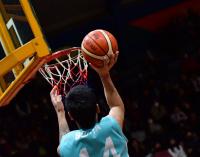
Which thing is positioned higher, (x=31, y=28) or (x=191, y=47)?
(x=31, y=28)

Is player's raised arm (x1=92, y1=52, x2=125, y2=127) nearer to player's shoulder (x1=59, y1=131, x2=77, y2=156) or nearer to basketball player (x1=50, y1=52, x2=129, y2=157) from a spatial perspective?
basketball player (x1=50, y1=52, x2=129, y2=157)

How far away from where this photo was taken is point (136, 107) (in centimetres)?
1075

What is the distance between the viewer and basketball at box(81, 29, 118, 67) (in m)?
3.09

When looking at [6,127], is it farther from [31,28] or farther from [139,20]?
[31,28]

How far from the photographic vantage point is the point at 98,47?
10.6 feet

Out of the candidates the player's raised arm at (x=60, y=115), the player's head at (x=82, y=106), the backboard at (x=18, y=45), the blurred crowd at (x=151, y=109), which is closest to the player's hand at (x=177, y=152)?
the blurred crowd at (x=151, y=109)

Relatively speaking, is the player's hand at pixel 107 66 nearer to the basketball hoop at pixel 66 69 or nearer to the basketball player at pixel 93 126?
the basketball player at pixel 93 126

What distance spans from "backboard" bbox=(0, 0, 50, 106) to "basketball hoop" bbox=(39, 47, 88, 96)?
34 centimetres

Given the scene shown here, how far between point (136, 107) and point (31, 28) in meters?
7.31

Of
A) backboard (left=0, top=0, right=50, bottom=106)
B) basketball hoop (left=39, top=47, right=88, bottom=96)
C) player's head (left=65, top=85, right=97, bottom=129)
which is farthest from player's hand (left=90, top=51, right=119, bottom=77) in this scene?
basketball hoop (left=39, top=47, right=88, bottom=96)

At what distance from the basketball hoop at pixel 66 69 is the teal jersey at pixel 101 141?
1304 mm

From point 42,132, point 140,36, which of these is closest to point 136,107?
point 42,132

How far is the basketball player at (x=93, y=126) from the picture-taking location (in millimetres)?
2766

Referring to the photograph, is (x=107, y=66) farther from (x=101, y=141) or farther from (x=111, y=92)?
(x=101, y=141)
